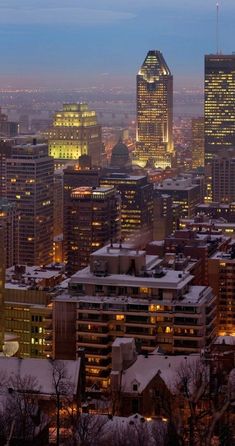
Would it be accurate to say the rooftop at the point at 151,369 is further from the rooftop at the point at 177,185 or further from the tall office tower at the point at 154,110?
the tall office tower at the point at 154,110

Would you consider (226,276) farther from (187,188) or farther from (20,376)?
(187,188)

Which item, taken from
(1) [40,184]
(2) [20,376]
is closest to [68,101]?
(1) [40,184]

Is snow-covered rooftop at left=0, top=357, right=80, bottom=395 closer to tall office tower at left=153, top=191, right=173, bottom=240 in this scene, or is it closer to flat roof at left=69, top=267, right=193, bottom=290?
flat roof at left=69, top=267, right=193, bottom=290

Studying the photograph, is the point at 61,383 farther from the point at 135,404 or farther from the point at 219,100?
the point at 219,100

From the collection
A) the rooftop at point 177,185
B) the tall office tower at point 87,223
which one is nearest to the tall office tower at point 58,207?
the rooftop at point 177,185

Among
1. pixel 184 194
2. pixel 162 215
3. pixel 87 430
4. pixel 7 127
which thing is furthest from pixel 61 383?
pixel 7 127

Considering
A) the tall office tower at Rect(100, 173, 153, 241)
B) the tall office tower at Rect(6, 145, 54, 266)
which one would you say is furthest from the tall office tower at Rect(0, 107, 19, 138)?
the tall office tower at Rect(6, 145, 54, 266)
